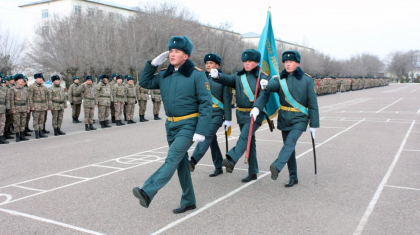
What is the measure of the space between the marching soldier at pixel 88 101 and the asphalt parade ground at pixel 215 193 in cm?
363

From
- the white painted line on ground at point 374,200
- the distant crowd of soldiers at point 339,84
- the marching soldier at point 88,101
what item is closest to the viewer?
the white painted line on ground at point 374,200

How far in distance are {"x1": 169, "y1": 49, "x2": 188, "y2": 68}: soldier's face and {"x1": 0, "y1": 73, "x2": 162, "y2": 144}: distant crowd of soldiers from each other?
320 inches

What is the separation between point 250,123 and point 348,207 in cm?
195

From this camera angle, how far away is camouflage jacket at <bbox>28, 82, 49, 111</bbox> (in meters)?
11.8

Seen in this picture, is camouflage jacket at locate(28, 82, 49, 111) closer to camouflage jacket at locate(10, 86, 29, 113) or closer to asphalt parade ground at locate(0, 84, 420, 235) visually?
camouflage jacket at locate(10, 86, 29, 113)

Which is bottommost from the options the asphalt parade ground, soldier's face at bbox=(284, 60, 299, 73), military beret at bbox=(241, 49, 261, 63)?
the asphalt parade ground

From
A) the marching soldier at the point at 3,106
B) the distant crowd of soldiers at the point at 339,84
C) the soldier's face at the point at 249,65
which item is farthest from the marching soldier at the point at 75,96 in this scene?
the distant crowd of soldiers at the point at 339,84

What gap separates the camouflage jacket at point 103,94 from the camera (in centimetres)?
1450

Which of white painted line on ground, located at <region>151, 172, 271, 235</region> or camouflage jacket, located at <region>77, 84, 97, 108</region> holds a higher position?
camouflage jacket, located at <region>77, 84, 97, 108</region>

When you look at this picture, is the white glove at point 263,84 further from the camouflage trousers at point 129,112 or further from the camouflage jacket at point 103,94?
the camouflage trousers at point 129,112

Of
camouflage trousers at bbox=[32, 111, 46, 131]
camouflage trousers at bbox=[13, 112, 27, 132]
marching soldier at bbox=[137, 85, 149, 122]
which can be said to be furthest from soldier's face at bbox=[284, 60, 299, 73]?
marching soldier at bbox=[137, 85, 149, 122]

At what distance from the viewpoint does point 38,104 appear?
39.3ft

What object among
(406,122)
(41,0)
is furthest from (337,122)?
(41,0)

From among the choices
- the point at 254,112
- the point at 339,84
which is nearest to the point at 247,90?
the point at 254,112
